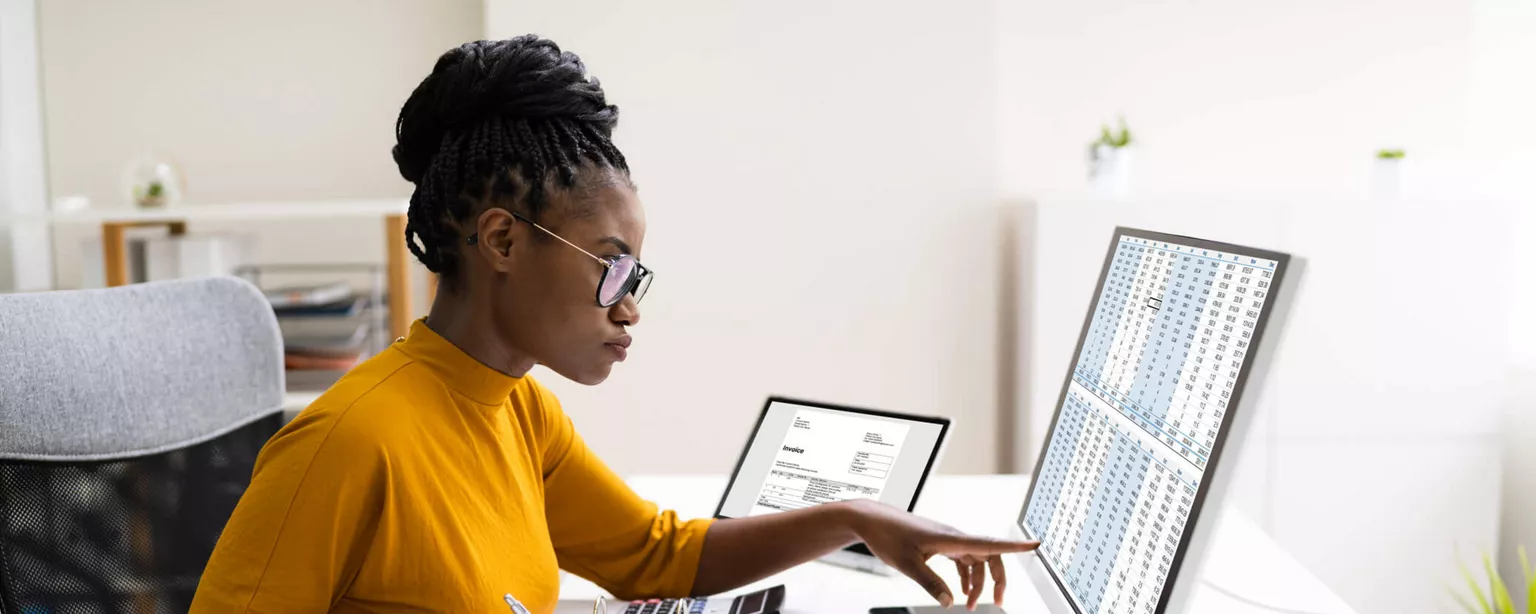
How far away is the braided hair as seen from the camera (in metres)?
0.91

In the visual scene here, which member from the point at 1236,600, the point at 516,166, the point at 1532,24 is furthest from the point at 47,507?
the point at 1532,24

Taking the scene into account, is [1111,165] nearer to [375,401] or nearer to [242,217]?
[242,217]

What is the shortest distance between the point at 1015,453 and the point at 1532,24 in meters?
1.58

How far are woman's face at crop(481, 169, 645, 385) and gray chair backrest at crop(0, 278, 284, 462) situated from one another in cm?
46

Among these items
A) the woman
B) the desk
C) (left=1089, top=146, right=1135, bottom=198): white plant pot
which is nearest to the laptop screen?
the woman

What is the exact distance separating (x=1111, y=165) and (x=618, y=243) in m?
1.84

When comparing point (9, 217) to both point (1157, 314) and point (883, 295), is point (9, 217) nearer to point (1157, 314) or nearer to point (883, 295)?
point (883, 295)

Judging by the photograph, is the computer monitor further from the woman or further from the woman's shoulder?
the woman's shoulder

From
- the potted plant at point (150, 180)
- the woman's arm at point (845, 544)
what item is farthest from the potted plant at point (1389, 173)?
the potted plant at point (150, 180)

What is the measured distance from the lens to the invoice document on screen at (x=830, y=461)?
1305 millimetres

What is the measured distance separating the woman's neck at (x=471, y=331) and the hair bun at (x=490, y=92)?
0.40 feet

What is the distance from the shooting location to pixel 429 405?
3.00 feet

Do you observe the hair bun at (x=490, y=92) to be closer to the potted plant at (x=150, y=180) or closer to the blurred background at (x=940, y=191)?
the blurred background at (x=940, y=191)

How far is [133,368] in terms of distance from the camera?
1147 millimetres
